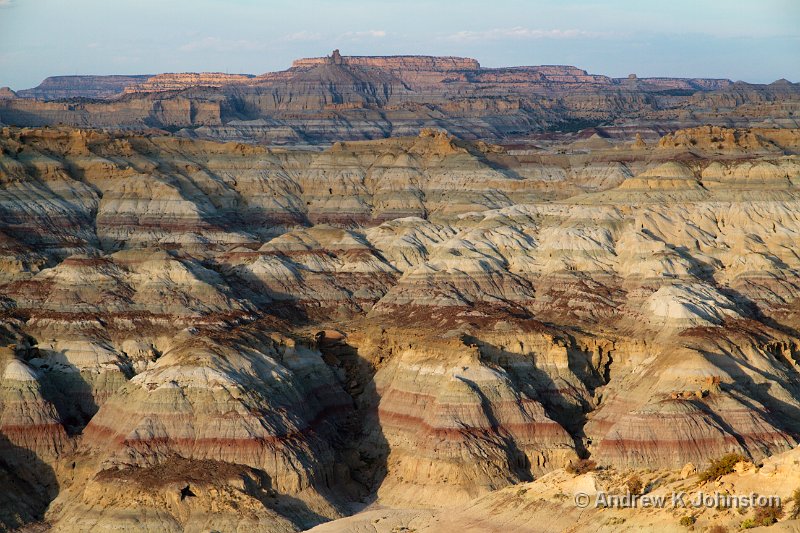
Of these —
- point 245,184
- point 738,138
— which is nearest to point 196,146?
point 245,184

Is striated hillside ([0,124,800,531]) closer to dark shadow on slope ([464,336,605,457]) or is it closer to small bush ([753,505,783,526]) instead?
dark shadow on slope ([464,336,605,457])

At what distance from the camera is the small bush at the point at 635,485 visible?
58.2 m

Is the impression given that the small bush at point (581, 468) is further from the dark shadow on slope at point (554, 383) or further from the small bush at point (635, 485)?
the dark shadow on slope at point (554, 383)

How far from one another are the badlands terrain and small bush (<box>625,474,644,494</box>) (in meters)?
0.19

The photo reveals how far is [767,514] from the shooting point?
5006 centimetres

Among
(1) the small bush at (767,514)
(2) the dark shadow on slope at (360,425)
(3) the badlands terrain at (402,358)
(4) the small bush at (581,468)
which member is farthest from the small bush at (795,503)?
(2) the dark shadow on slope at (360,425)

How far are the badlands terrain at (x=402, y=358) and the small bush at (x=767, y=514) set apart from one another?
48 cm

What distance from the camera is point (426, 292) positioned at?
11475 centimetres

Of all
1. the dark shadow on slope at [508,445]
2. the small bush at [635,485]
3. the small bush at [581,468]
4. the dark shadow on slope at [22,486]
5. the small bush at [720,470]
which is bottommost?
the dark shadow on slope at [22,486]

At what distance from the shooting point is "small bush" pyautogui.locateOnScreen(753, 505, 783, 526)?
1957 inches

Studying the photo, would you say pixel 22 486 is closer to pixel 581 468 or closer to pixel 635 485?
pixel 581 468

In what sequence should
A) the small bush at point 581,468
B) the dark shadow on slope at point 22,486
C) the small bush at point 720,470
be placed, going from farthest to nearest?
the dark shadow on slope at point 22,486, the small bush at point 581,468, the small bush at point 720,470

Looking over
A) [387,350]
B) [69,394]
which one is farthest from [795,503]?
[69,394]

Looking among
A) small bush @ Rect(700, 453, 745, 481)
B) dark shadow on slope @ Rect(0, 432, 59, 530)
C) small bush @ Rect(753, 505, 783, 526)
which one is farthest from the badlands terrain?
small bush @ Rect(700, 453, 745, 481)
